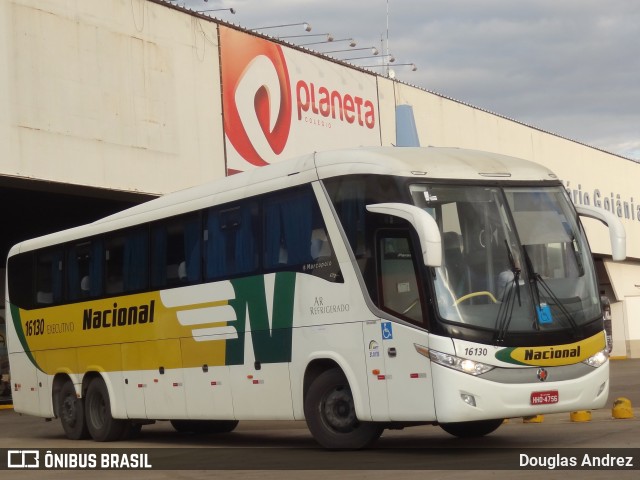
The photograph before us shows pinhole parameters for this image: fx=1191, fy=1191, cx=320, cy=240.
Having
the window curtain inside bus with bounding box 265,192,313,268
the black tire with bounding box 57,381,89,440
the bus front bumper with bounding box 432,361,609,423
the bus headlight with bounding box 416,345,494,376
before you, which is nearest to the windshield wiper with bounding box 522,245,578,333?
the bus front bumper with bounding box 432,361,609,423

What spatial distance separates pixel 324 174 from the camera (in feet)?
43.7

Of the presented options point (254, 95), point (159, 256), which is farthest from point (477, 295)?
point (254, 95)

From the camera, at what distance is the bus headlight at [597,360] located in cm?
1242

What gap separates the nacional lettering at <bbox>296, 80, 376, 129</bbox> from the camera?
1321 inches

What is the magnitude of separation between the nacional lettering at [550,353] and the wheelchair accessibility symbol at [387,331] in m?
1.41

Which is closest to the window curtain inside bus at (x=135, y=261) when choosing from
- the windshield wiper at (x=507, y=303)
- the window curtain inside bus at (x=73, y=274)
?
the window curtain inside bus at (x=73, y=274)

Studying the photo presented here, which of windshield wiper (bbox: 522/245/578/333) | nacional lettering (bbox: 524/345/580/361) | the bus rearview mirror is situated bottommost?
nacional lettering (bbox: 524/345/580/361)

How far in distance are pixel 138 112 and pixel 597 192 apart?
1205 inches

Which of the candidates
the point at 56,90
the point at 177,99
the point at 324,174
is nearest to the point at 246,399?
the point at 324,174

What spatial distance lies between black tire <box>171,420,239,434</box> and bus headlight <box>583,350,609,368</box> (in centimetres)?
737

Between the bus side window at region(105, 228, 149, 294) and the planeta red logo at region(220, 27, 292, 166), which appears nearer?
the bus side window at region(105, 228, 149, 294)

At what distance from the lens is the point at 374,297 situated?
493 inches

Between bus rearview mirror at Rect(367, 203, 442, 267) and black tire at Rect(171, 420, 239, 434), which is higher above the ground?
bus rearview mirror at Rect(367, 203, 442, 267)

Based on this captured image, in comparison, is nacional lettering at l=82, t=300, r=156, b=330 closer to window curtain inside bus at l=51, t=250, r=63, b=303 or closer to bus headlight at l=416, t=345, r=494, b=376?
window curtain inside bus at l=51, t=250, r=63, b=303
